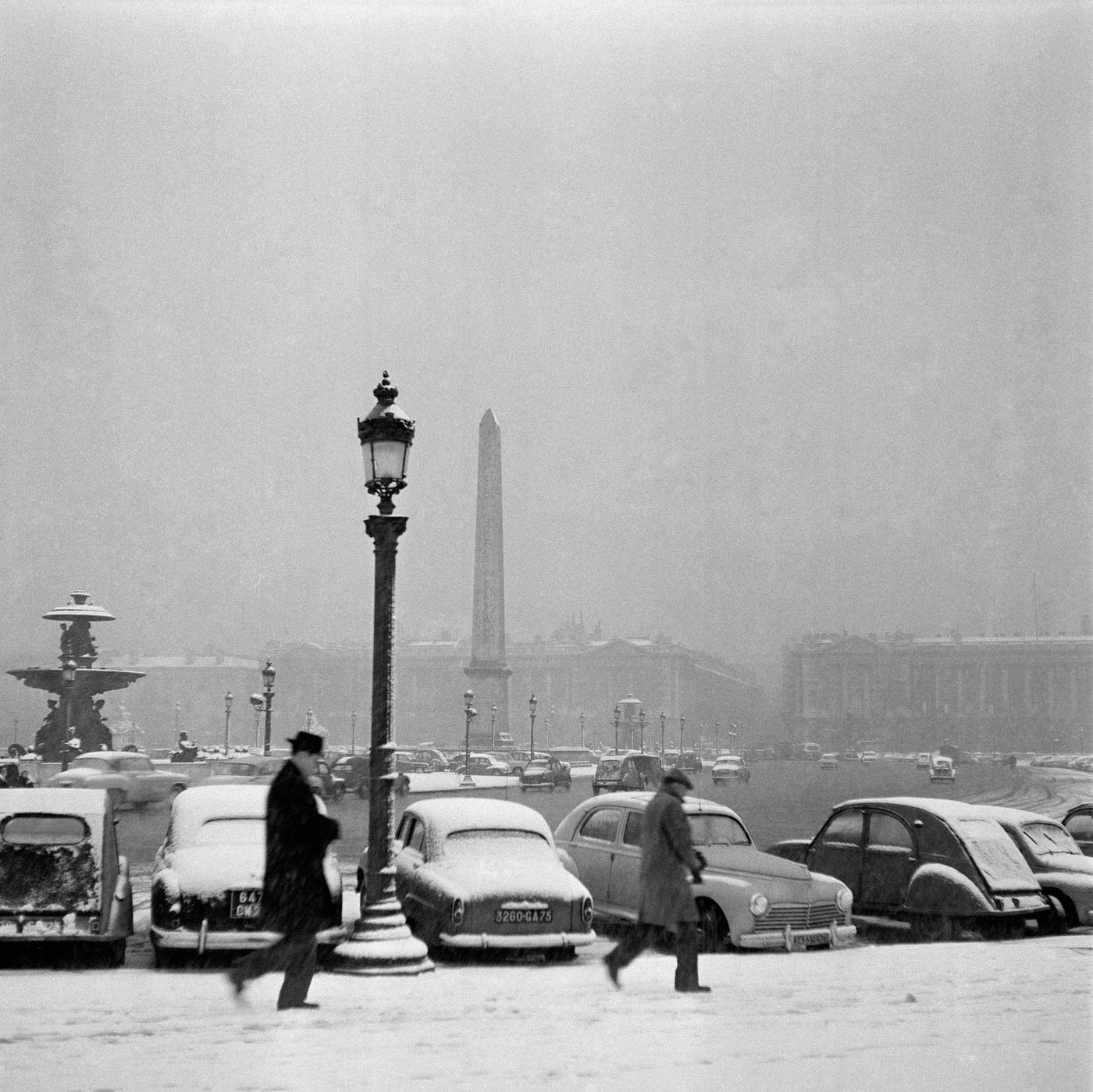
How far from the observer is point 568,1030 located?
7258mm

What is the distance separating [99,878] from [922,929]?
22.7 feet

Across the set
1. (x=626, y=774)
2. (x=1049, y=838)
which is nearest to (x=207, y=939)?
(x=1049, y=838)

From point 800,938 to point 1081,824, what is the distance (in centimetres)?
609

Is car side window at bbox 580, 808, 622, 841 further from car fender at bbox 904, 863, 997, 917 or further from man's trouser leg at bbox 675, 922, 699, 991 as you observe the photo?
man's trouser leg at bbox 675, 922, 699, 991

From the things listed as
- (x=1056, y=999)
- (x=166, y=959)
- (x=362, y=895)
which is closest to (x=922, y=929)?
(x=1056, y=999)

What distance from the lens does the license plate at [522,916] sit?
10.0 metres

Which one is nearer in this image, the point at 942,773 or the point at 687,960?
the point at 687,960

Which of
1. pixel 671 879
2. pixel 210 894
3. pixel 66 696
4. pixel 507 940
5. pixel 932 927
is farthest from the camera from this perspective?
pixel 66 696

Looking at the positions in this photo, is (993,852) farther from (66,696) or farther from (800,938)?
(66,696)

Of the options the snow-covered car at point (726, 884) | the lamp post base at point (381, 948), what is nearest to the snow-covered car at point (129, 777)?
the snow-covered car at point (726, 884)

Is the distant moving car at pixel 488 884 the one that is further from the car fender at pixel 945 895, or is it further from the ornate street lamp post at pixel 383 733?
the car fender at pixel 945 895

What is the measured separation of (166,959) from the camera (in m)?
9.60

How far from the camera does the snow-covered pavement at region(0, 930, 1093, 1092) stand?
618 centimetres

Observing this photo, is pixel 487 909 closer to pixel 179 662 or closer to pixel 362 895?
pixel 362 895
